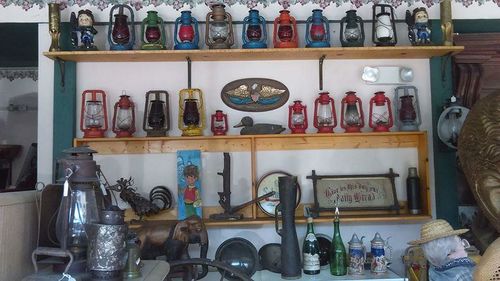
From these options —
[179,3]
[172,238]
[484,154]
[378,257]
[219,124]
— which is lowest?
[378,257]

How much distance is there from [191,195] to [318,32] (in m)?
1.10

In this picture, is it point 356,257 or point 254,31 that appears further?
point 254,31

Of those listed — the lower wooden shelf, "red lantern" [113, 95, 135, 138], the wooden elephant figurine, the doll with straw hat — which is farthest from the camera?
"red lantern" [113, 95, 135, 138]

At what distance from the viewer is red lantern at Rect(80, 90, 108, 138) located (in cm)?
275

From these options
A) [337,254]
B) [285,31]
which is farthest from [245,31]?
[337,254]

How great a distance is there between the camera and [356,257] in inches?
101

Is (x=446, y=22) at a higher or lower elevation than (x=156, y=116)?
higher

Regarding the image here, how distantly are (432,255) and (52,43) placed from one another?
2124 millimetres

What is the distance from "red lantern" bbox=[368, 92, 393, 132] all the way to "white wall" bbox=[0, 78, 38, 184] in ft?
8.78

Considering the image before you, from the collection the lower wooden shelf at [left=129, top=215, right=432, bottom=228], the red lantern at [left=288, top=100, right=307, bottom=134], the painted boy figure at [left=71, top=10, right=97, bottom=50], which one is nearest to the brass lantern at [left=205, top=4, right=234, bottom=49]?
the red lantern at [left=288, top=100, right=307, bottom=134]

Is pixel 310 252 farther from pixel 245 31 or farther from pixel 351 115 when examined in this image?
pixel 245 31

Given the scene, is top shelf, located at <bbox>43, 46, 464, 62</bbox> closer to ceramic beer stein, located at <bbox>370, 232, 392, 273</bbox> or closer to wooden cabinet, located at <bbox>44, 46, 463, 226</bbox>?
wooden cabinet, located at <bbox>44, 46, 463, 226</bbox>

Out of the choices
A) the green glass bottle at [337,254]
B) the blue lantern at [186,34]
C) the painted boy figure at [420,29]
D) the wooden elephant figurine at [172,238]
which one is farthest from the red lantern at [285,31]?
the wooden elephant figurine at [172,238]

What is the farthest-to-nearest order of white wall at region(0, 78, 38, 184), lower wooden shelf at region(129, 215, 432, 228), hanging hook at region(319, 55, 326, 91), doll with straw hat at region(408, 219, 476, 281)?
white wall at region(0, 78, 38, 184), hanging hook at region(319, 55, 326, 91), lower wooden shelf at region(129, 215, 432, 228), doll with straw hat at region(408, 219, 476, 281)
